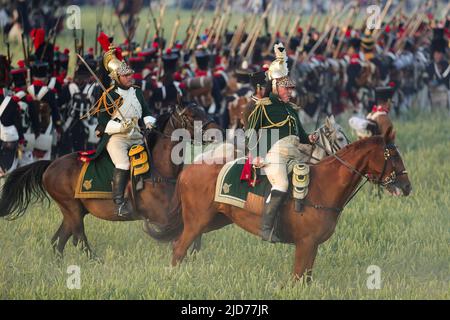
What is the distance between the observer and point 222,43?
27.8m

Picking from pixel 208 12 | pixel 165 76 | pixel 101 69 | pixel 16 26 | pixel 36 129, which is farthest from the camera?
pixel 208 12

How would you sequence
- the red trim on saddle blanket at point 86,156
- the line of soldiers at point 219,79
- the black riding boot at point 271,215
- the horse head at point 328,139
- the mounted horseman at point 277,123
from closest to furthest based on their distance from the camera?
the black riding boot at point 271,215 → the mounted horseman at point 277,123 → the red trim on saddle blanket at point 86,156 → the horse head at point 328,139 → the line of soldiers at point 219,79

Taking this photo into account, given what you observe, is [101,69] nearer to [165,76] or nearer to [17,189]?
[17,189]

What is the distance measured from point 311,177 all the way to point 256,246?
2.40 meters

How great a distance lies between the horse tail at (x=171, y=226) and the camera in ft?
49.7

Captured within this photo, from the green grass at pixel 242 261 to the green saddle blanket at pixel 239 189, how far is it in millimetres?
860

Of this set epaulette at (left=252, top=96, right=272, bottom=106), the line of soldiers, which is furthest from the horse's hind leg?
epaulette at (left=252, top=96, right=272, bottom=106)

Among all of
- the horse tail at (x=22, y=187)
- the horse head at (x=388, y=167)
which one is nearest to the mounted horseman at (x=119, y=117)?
the horse tail at (x=22, y=187)

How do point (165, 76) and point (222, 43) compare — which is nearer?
point (165, 76)

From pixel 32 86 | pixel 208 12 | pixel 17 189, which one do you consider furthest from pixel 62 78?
pixel 208 12

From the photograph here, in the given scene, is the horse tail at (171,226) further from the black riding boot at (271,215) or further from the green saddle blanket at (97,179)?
the black riding boot at (271,215)

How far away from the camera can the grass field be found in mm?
13828

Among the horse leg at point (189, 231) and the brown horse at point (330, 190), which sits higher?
the brown horse at point (330, 190)

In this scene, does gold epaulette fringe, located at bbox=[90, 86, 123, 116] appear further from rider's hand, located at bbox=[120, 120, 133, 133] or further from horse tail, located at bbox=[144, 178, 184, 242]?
horse tail, located at bbox=[144, 178, 184, 242]
